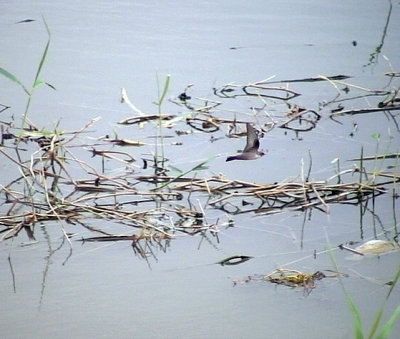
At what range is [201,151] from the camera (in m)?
2.98

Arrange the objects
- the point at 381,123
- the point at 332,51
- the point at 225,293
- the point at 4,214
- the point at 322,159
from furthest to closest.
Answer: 1. the point at 332,51
2. the point at 381,123
3. the point at 322,159
4. the point at 4,214
5. the point at 225,293

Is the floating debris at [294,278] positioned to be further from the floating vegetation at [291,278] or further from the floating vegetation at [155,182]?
the floating vegetation at [155,182]

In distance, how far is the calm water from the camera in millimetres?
2008

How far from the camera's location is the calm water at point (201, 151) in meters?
2.01

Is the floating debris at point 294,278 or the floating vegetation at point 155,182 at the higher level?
the floating vegetation at point 155,182

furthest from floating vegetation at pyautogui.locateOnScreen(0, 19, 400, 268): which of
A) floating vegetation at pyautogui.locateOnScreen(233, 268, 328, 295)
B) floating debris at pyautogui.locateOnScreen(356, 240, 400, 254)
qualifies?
floating debris at pyautogui.locateOnScreen(356, 240, 400, 254)

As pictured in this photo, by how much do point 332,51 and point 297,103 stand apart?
0.71 meters

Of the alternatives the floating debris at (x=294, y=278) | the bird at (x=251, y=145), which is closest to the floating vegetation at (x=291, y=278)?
the floating debris at (x=294, y=278)

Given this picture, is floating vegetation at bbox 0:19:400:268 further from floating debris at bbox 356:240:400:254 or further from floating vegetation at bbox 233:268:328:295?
floating debris at bbox 356:240:400:254

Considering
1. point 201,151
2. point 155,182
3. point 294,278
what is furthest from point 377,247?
point 201,151

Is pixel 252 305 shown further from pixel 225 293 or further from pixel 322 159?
pixel 322 159

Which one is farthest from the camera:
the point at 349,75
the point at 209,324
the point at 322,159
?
the point at 349,75

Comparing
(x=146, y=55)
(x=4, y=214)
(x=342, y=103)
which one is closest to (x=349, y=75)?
(x=342, y=103)

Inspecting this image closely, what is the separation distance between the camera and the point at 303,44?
414cm
